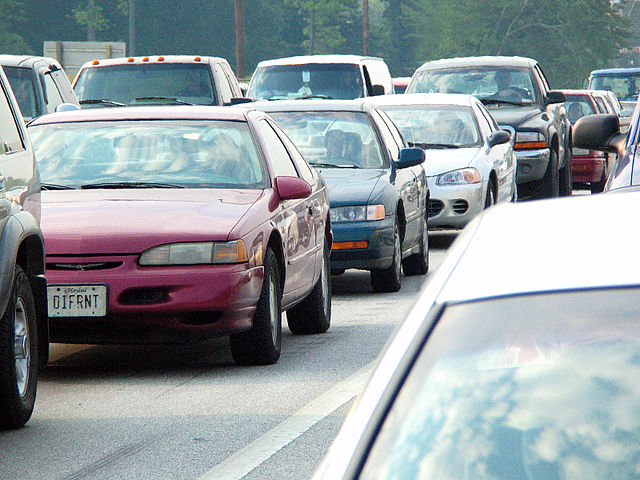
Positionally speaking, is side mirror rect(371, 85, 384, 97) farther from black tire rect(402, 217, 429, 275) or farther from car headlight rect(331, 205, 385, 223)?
car headlight rect(331, 205, 385, 223)

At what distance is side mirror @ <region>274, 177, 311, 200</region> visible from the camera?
27.9 feet

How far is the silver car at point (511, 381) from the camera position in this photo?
231cm

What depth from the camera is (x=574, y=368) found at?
2410mm

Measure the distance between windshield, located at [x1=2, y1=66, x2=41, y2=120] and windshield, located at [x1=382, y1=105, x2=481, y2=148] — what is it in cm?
391

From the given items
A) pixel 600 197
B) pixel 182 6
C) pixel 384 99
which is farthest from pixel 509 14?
pixel 600 197

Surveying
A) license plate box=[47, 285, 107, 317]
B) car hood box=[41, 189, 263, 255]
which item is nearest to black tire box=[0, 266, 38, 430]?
license plate box=[47, 285, 107, 317]

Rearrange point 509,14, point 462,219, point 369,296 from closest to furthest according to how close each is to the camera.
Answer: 1. point 369,296
2. point 462,219
3. point 509,14

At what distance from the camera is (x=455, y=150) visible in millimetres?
16062

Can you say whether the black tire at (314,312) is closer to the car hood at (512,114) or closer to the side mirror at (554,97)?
the car hood at (512,114)

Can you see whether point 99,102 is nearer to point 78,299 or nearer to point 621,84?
point 78,299

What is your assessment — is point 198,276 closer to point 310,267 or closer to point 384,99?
point 310,267

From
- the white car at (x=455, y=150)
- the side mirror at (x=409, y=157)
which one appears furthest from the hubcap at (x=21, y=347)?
the white car at (x=455, y=150)

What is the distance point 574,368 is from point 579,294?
126 mm

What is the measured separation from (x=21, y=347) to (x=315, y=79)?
15657 millimetres
